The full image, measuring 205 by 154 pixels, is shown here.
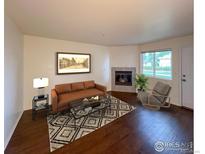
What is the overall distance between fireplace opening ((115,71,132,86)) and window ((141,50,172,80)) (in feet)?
2.53

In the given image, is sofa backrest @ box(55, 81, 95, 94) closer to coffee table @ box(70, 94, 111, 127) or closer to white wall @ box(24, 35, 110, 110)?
white wall @ box(24, 35, 110, 110)

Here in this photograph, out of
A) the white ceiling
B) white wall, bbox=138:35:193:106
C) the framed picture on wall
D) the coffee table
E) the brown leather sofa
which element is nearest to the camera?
the white ceiling

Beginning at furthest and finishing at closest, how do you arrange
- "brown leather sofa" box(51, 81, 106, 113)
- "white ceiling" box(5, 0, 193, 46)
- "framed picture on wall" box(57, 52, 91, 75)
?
1. "framed picture on wall" box(57, 52, 91, 75)
2. "brown leather sofa" box(51, 81, 106, 113)
3. "white ceiling" box(5, 0, 193, 46)

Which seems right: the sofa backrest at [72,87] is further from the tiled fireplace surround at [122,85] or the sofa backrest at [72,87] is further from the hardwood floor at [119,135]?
the tiled fireplace surround at [122,85]

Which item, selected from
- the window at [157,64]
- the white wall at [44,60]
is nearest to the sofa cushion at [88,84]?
the white wall at [44,60]

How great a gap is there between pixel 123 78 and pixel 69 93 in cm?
336

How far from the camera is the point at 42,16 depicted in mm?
2631

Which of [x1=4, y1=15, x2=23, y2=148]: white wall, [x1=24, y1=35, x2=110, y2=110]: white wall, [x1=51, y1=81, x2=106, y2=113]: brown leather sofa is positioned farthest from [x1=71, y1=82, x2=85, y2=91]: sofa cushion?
[x1=4, y1=15, x2=23, y2=148]: white wall

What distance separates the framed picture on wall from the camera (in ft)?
16.1

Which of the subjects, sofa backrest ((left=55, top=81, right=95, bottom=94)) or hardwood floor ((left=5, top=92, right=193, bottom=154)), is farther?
sofa backrest ((left=55, top=81, right=95, bottom=94))

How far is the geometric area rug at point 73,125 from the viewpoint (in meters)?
2.56

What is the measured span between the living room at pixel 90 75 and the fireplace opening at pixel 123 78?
0.17 meters
